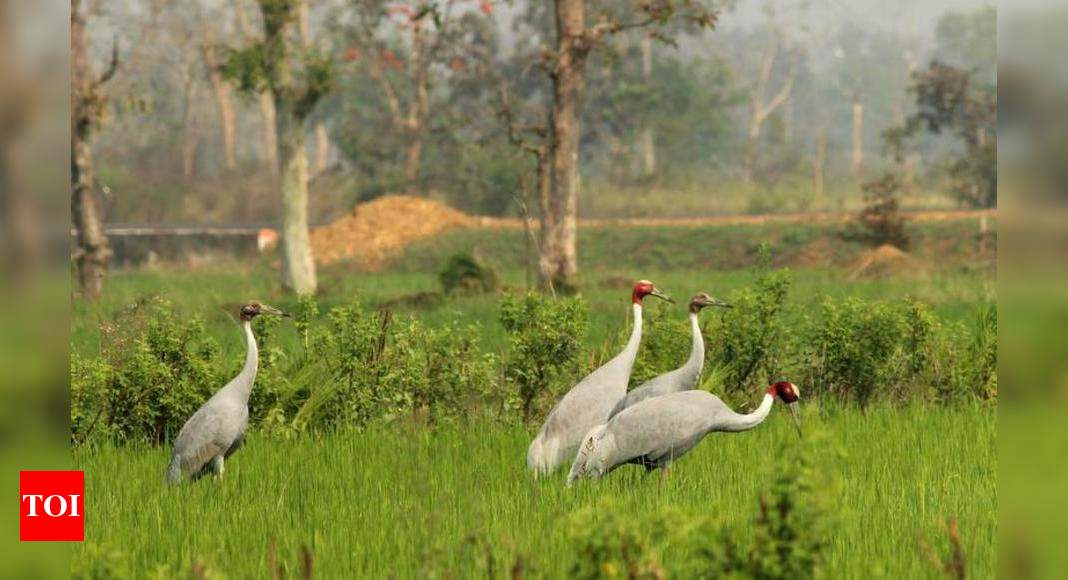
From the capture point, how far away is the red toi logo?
234 centimetres

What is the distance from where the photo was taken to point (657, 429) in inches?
286

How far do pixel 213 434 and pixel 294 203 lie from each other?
1653 cm

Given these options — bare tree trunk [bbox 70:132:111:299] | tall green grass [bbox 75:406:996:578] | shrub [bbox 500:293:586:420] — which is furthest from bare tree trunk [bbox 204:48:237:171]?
tall green grass [bbox 75:406:996:578]

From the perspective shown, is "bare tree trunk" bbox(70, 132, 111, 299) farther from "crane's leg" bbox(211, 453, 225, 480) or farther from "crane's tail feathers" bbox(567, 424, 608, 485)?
"crane's tail feathers" bbox(567, 424, 608, 485)

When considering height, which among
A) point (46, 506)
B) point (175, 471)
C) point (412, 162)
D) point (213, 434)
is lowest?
point (175, 471)

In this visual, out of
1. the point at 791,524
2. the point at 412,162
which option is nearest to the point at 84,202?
the point at 791,524

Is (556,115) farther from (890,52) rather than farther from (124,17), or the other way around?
(890,52)

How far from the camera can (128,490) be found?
763 cm

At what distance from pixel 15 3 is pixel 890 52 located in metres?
118

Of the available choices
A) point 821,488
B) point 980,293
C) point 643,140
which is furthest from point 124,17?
point 821,488

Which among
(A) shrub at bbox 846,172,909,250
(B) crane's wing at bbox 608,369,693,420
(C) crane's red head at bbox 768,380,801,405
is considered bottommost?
(B) crane's wing at bbox 608,369,693,420

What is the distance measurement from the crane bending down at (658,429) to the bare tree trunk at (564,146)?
13.6 meters

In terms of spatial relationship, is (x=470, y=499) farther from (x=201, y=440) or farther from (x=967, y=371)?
(x=967, y=371)

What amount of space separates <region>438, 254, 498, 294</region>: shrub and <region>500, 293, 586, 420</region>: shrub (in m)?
12.4
